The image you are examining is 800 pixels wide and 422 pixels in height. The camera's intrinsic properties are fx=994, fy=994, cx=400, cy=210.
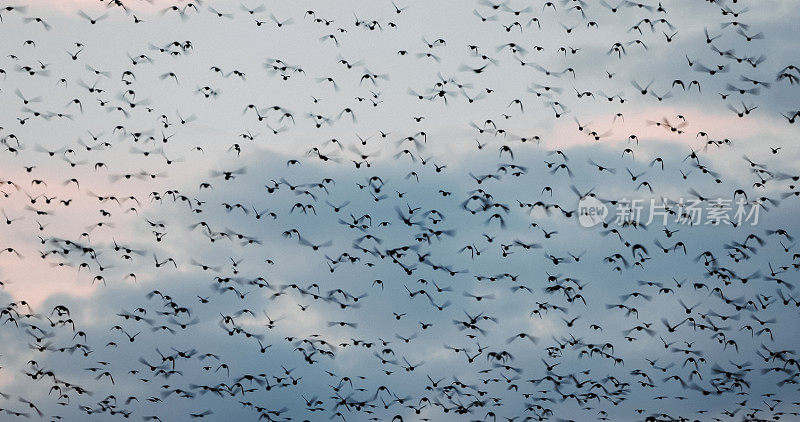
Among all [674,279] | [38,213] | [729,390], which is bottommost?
[729,390]

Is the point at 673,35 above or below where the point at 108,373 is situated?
above

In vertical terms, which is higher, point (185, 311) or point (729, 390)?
point (185, 311)

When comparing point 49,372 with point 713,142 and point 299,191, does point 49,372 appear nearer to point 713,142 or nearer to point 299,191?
point 299,191

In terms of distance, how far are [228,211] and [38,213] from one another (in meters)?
12.9

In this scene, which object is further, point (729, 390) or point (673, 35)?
point (729, 390)

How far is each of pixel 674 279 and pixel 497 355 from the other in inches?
551

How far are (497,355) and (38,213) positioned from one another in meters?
33.8

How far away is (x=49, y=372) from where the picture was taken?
7362 centimetres

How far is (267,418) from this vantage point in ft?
252

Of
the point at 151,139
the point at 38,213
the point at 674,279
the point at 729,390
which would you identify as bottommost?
the point at 729,390

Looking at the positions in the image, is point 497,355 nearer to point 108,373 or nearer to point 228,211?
point 228,211

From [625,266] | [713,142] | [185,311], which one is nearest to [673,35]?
[713,142]

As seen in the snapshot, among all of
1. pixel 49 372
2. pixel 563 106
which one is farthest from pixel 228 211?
pixel 563 106

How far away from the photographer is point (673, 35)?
69.6 m
